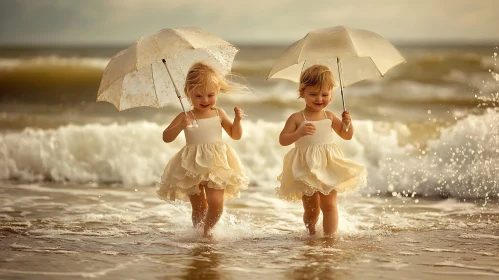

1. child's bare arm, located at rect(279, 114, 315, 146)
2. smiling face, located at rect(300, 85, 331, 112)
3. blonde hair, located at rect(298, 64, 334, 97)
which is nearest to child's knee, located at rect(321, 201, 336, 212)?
child's bare arm, located at rect(279, 114, 315, 146)

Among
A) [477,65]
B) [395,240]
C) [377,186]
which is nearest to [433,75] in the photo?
[477,65]

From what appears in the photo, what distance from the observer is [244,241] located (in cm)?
502

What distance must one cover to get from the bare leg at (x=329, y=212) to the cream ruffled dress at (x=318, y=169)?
7 cm

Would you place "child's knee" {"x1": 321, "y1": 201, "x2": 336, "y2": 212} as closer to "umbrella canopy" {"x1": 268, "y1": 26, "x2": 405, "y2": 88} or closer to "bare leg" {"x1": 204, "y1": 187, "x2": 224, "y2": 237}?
"bare leg" {"x1": 204, "y1": 187, "x2": 224, "y2": 237}

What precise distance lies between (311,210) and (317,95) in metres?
0.71

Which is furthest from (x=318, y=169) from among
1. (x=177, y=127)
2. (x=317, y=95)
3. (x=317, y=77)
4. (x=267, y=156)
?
(x=267, y=156)

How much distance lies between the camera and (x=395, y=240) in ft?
16.6

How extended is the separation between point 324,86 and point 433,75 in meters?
7.31

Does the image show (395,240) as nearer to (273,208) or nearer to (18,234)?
(273,208)

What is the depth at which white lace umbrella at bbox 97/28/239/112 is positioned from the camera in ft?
16.0

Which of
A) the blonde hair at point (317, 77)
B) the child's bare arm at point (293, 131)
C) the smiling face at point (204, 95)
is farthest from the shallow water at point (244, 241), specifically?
the blonde hair at point (317, 77)

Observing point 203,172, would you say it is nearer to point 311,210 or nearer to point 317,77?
point 311,210

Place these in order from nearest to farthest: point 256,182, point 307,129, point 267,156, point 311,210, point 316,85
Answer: point 307,129, point 316,85, point 311,210, point 256,182, point 267,156

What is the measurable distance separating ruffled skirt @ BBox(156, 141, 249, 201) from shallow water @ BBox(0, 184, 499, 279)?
310mm
